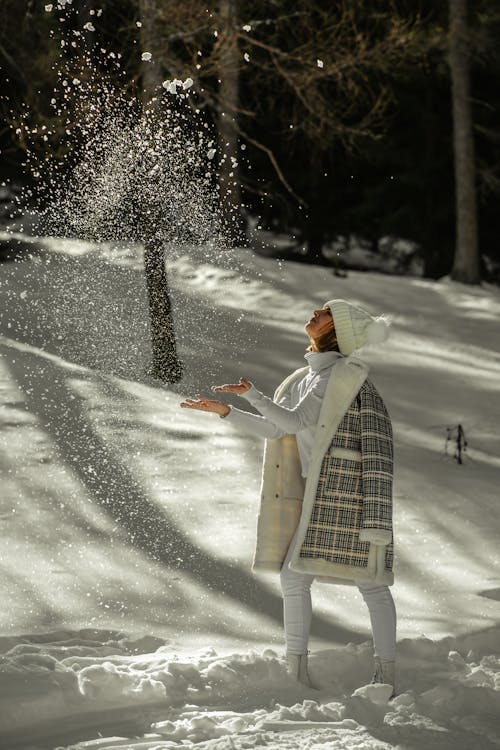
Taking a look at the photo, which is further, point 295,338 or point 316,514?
point 295,338

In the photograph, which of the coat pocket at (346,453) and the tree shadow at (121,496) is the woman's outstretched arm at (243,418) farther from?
the tree shadow at (121,496)

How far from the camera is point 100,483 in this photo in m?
8.71

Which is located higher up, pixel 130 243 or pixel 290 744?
pixel 130 243

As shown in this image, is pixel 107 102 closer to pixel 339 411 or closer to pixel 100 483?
pixel 100 483

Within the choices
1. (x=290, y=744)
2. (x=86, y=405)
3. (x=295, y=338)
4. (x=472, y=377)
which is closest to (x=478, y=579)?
(x=290, y=744)

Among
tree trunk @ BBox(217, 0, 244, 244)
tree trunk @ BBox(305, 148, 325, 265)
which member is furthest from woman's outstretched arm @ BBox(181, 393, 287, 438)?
tree trunk @ BBox(305, 148, 325, 265)

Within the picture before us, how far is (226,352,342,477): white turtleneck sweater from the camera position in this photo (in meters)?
4.85

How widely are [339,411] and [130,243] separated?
11270 millimetres

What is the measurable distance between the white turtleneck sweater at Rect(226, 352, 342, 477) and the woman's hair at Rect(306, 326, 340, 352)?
0.03 m

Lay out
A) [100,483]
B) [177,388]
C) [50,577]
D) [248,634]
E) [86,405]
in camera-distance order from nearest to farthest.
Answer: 1. [248,634]
2. [50,577]
3. [100,483]
4. [86,405]
5. [177,388]

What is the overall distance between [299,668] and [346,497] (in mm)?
752

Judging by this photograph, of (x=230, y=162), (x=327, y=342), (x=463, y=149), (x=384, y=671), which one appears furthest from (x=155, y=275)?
(x=463, y=149)

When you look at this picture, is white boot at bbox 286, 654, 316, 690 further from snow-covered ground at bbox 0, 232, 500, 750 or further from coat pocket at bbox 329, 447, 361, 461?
coat pocket at bbox 329, 447, 361, 461

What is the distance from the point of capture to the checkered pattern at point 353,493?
4.91 meters
